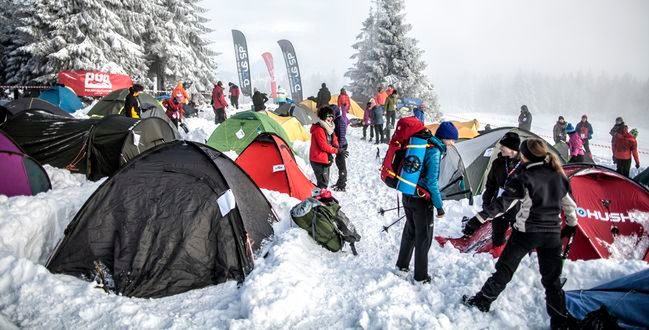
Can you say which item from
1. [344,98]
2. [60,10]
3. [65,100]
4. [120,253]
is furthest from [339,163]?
[60,10]

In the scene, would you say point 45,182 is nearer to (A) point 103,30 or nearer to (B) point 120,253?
(B) point 120,253

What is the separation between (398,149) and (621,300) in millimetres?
2542

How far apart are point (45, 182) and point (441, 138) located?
271 inches

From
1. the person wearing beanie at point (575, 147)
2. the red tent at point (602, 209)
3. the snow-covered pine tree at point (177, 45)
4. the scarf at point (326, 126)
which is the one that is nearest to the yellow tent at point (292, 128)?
the scarf at point (326, 126)

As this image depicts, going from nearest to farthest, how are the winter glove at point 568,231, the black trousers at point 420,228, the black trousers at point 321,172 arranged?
the winter glove at point 568,231 → the black trousers at point 420,228 → the black trousers at point 321,172

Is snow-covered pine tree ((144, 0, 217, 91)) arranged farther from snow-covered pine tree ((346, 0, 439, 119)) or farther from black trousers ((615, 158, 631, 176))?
black trousers ((615, 158, 631, 176))

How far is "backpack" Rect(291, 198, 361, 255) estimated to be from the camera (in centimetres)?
525

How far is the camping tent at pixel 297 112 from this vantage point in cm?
1819

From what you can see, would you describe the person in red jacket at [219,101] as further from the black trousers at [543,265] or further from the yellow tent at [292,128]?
the black trousers at [543,265]

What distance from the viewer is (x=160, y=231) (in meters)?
4.46

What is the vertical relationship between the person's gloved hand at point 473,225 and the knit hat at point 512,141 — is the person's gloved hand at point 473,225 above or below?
below

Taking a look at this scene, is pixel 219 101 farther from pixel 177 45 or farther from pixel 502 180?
pixel 502 180

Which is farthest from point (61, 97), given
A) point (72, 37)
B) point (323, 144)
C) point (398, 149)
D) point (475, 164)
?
point (398, 149)

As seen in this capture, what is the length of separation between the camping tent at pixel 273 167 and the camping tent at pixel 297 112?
31.6 ft
